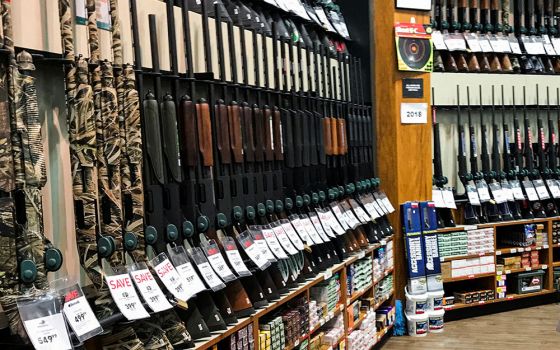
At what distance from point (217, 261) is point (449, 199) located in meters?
3.80

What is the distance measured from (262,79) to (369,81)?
2.20 m

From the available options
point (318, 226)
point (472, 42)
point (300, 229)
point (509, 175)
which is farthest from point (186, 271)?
point (472, 42)

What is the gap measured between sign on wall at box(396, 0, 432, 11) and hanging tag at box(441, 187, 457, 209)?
1.63 meters

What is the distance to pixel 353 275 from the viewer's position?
177 inches

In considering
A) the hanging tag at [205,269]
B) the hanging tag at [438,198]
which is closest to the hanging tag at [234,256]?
the hanging tag at [205,269]

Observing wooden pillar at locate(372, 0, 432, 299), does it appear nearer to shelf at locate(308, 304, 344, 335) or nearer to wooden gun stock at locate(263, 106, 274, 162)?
shelf at locate(308, 304, 344, 335)

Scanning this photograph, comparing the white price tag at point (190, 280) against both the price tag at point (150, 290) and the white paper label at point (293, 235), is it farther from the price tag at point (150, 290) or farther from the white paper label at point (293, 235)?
the white paper label at point (293, 235)

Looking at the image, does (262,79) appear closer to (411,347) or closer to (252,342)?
(252,342)

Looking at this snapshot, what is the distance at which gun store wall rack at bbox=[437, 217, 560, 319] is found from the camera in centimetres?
607

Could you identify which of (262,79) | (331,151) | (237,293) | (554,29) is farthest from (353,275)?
(554,29)

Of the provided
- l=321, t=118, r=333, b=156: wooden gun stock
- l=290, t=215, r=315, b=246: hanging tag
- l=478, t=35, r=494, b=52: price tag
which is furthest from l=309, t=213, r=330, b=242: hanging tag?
l=478, t=35, r=494, b=52: price tag

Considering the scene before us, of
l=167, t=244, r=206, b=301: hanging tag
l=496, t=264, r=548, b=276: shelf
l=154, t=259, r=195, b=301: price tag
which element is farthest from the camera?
l=496, t=264, r=548, b=276: shelf

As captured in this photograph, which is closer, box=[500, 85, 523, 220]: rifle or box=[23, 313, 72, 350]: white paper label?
box=[23, 313, 72, 350]: white paper label

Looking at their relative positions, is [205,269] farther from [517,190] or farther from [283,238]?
[517,190]
